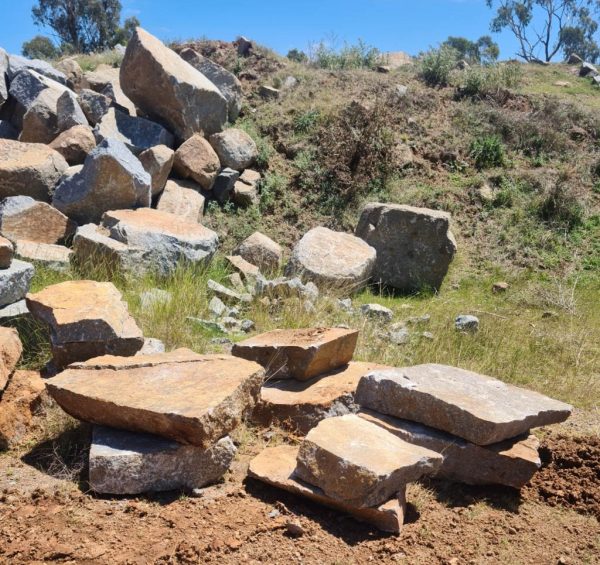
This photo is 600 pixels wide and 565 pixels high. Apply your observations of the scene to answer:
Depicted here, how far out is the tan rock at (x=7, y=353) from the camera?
3.88 meters

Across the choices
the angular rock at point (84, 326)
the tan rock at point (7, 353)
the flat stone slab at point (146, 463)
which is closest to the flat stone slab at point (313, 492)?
the flat stone slab at point (146, 463)

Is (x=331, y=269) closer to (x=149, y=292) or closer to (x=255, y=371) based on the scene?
(x=149, y=292)

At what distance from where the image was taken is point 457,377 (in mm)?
4195

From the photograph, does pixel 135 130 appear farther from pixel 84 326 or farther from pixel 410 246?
pixel 84 326

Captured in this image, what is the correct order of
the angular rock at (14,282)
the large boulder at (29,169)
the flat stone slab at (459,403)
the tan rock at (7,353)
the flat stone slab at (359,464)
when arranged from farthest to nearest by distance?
the large boulder at (29,169), the angular rock at (14,282), the tan rock at (7,353), the flat stone slab at (459,403), the flat stone slab at (359,464)

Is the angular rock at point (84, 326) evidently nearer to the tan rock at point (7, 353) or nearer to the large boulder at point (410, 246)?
the tan rock at point (7, 353)

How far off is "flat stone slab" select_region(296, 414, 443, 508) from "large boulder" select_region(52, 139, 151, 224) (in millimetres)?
4807

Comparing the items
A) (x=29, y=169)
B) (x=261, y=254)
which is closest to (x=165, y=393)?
(x=261, y=254)

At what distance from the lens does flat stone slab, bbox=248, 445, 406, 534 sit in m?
3.19

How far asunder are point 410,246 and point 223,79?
4.63 m

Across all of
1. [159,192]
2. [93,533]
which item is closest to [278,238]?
[159,192]

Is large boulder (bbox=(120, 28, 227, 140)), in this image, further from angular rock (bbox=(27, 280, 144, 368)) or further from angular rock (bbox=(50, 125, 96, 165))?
angular rock (bbox=(27, 280, 144, 368))

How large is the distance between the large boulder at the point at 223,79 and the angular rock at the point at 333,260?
13.1 feet

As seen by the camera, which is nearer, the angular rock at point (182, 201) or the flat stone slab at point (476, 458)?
the flat stone slab at point (476, 458)
